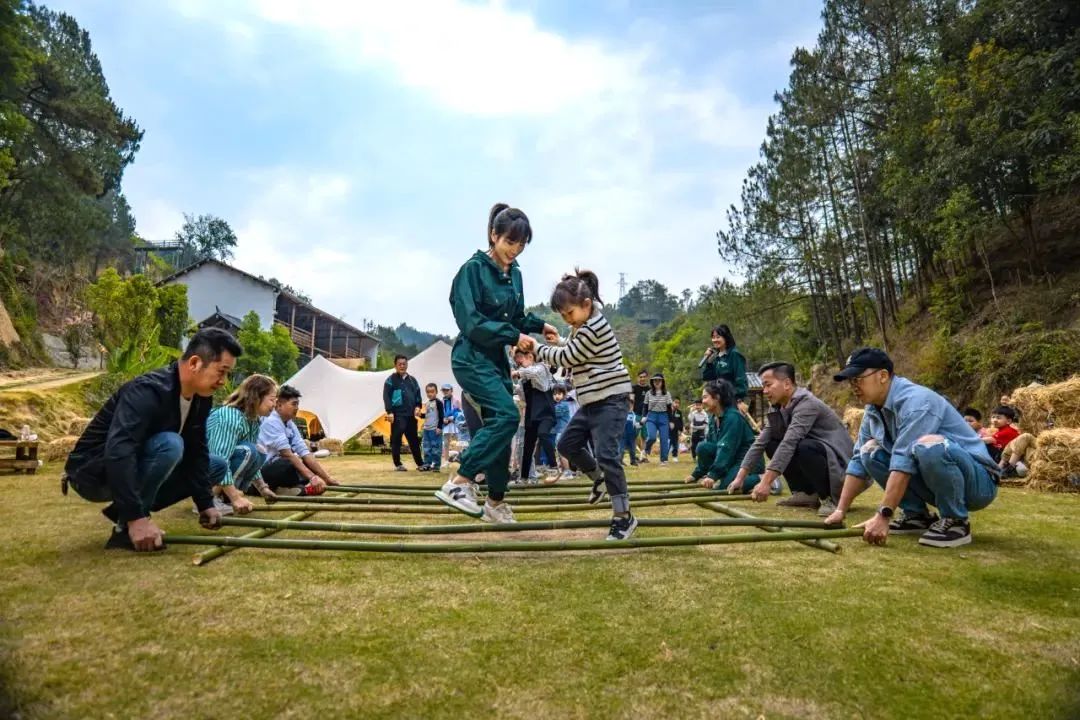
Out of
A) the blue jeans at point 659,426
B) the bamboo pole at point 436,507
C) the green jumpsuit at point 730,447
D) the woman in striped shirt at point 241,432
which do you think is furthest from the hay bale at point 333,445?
the green jumpsuit at point 730,447

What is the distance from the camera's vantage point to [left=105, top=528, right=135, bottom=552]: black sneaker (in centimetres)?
281

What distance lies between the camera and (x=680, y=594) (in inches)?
85.2

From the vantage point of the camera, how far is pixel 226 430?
4.28m

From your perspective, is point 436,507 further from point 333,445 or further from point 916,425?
point 333,445

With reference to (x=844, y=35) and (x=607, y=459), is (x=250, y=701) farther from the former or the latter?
(x=844, y=35)

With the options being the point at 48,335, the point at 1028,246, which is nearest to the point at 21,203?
the point at 48,335

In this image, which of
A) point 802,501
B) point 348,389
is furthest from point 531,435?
point 348,389

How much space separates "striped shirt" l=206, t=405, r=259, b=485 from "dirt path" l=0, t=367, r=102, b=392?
1012 centimetres

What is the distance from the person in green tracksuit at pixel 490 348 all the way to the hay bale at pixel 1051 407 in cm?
735

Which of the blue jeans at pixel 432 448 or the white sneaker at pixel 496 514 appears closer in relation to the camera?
the white sneaker at pixel 496 514

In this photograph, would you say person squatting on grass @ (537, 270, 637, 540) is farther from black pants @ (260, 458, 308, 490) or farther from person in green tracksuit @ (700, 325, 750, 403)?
person in green tracksuit @ (700, 325, 750, 403)

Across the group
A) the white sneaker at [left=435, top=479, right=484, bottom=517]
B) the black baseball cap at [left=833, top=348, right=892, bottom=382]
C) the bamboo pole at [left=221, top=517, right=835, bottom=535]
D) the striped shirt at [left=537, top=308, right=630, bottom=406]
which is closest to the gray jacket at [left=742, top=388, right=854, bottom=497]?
the bamboo pole at [left=221, top=517, right=835, bottom=535]

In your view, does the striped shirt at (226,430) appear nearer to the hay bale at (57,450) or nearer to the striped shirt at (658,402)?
the striped shirt at (658,402)

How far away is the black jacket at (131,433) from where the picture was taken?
2.54 m
